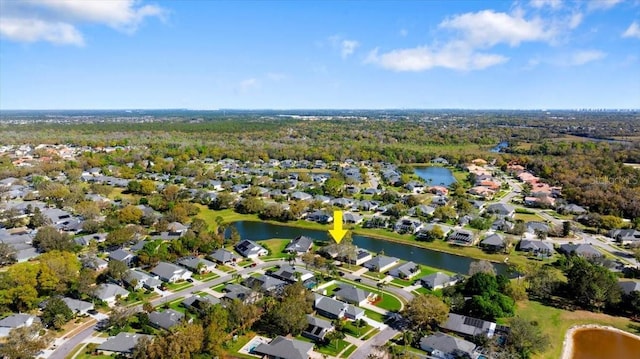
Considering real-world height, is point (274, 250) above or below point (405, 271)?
below

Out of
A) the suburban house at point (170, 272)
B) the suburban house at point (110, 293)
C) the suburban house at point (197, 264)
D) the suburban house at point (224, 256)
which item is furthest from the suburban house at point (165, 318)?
the suburban house at point (224, 256)

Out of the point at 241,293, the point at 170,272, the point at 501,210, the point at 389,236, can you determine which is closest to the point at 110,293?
the point at 170,272

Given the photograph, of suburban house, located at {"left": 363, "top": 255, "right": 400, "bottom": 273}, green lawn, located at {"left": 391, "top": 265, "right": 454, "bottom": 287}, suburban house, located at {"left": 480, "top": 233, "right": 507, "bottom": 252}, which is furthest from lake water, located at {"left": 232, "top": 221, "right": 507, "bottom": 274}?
suburban house, located at {"left": 363, "top": 255, "right": 400, "bottom": 273}

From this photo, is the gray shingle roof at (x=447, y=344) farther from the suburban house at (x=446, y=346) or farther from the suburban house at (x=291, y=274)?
the suburban house at (x=291, y=274)

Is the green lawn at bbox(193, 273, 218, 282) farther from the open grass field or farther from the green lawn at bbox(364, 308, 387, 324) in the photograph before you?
the open grass field

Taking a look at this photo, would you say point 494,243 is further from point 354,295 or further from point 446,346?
point 446,346
